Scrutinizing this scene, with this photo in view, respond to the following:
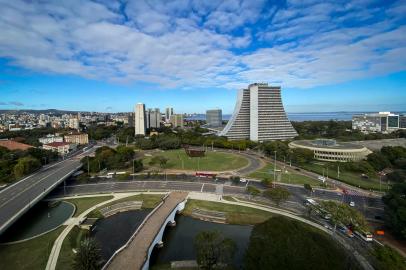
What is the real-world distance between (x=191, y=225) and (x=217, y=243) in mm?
12113

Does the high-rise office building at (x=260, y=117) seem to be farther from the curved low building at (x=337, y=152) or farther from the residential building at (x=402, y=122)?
the residential building at (x=402, y=122)

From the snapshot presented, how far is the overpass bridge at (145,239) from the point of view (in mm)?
22688

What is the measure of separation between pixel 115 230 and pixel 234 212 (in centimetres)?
1668

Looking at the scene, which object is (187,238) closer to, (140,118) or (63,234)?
(63,234)

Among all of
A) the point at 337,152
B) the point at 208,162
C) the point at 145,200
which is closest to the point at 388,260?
the point at 145,200

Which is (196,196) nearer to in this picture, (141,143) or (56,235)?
(56,235)

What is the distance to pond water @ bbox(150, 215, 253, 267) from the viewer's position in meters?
27.3

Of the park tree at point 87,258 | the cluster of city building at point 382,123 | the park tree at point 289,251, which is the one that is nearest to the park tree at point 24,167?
the park tree at point 87,258

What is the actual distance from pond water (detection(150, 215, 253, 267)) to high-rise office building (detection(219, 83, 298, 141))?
228 feet

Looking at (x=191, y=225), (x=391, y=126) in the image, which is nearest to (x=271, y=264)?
(x=191, y=225)

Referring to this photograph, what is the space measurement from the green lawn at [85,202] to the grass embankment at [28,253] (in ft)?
25.6

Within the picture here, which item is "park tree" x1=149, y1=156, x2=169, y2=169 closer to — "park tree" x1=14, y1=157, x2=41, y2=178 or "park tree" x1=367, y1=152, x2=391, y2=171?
"park tree" x1=14, y1=157, x2=41, y2=178

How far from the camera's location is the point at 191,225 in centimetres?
3459

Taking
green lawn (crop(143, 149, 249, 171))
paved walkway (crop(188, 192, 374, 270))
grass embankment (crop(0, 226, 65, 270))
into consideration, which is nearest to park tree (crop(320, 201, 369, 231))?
paved walkway (crop(188, 192, 374, 270))
